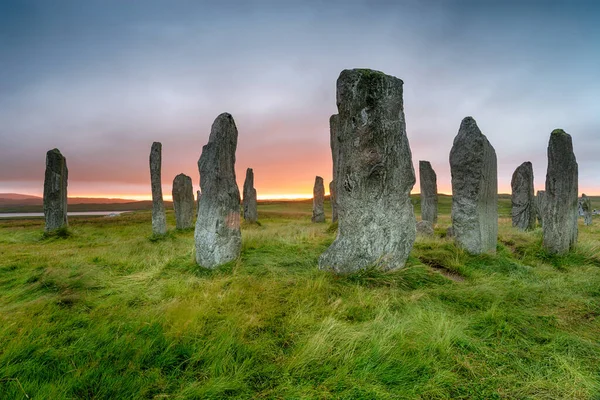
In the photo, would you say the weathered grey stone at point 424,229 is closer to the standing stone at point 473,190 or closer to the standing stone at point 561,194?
the standing stone at point 473,190

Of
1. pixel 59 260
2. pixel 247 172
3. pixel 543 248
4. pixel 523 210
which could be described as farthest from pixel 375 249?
pixel 247 172

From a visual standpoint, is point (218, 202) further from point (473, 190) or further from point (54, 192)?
point (54, 192)

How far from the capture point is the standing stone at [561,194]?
8.21 meters

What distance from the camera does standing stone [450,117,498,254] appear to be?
802 cm

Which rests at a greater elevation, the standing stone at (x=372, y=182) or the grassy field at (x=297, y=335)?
the standing stone at (x=372, y=182)

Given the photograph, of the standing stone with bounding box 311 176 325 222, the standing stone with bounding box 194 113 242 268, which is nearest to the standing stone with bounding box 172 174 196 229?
the standing stone with bounding box 311 176 325 222

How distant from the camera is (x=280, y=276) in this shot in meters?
5.77

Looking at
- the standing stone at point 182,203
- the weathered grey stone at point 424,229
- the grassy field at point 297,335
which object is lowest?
the grassy field at point 297,335

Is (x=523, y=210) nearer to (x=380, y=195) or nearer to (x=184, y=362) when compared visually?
(x=380, y=195)

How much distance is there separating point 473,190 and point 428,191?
8.15 metres

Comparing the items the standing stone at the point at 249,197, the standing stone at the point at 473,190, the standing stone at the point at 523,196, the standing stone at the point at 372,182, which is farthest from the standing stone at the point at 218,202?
the standing stone at the point at 523,196

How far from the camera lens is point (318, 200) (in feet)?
76.0

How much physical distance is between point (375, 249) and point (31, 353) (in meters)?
5.19

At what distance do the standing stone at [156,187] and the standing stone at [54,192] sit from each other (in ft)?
16.4
